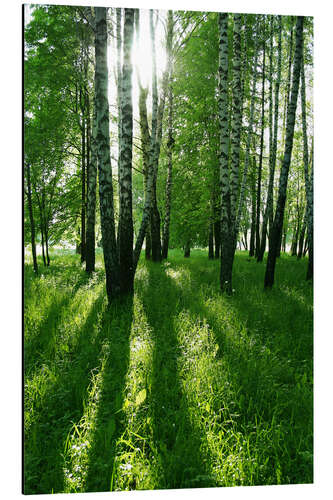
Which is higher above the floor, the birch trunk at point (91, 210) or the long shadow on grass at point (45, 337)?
the birch trunk at point (91, 210)

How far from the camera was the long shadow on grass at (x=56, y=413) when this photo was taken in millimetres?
1975

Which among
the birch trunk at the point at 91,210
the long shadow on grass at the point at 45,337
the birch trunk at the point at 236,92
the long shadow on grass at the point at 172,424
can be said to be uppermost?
the birch trunk at the point at 236,92

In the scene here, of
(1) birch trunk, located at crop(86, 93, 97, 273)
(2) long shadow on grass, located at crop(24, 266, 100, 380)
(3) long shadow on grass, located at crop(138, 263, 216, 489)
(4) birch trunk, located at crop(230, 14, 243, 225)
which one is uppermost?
(4) birch trunk, located at crop(230, 14, 243, 225)

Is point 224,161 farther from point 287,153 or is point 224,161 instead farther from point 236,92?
point 236,92

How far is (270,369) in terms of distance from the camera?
2945mm

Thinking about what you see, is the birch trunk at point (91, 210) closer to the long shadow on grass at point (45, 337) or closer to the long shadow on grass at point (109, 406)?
the long shadow on grass at point (45, 337)

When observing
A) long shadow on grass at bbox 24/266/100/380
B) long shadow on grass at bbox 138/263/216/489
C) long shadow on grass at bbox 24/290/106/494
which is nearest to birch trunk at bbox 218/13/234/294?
long shadow on grass at bbox 138/263/216/489

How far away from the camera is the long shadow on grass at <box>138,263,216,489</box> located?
6.32 ft

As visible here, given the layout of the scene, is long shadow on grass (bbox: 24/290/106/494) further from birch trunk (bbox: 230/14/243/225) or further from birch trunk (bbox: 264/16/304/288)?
birch trunk (bbox: 230/14/243/225)

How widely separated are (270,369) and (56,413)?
1975 mm

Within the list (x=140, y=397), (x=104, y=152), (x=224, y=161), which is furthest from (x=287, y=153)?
(x=140, y=397)
